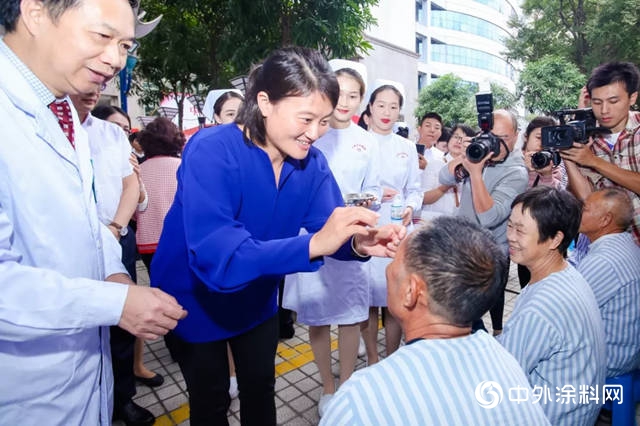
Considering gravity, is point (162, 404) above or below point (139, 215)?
below

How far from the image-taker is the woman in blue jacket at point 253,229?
4.31 ft

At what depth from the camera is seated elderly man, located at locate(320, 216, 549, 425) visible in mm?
1033

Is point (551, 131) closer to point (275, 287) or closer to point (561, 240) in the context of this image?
point (561, 240)

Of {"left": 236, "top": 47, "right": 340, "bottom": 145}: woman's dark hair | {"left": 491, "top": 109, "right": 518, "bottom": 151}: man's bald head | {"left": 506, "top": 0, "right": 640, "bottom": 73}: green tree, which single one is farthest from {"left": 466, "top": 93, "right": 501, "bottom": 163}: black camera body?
{"left": 506, "top": 0, "right": 640, "bottom": 73}: green tree

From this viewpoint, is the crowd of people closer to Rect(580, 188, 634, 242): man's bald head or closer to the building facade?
Rect(580, 188, 634, 242): man's bald head

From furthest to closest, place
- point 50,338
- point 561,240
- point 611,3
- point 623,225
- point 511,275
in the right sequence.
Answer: point 611,3 < point 511,275 < point 623,225 < point 561,240 < point 50,338

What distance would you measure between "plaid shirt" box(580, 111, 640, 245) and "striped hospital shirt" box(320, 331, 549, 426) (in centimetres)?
236

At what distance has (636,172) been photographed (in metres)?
2.74

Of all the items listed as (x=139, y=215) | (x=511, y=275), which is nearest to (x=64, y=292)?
(x=139, y=215)

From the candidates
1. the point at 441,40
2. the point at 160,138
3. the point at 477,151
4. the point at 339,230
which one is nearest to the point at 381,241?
the point at 339,230

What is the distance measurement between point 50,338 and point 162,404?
6.43 feet

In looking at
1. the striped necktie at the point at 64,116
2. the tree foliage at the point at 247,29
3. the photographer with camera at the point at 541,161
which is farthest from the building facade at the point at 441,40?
the striped necktie at the point at 64,116

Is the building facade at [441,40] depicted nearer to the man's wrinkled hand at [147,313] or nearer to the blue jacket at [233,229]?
the blue jacket at [233,229]

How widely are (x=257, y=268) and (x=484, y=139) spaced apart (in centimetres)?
239
